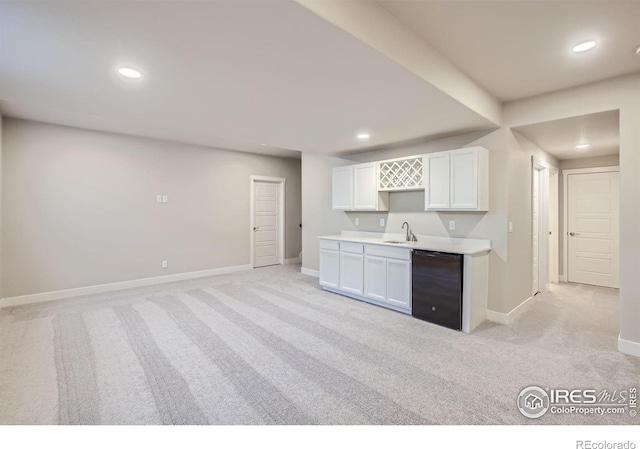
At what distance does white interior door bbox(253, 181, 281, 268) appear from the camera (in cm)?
705

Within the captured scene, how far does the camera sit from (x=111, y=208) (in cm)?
502

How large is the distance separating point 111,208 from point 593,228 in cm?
842

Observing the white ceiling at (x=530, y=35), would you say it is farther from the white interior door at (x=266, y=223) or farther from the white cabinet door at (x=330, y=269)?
the white interior door at (x=266, y=223)

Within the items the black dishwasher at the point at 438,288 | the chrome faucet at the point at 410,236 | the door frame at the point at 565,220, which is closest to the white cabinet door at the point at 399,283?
the black dishwasher at the point at 438,288

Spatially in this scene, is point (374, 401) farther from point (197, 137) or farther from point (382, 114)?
point (197, 137)

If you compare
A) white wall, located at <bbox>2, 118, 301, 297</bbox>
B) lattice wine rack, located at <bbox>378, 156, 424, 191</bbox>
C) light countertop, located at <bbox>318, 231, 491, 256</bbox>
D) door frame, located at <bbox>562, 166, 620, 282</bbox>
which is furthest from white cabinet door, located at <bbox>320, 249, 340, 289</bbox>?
door frame, located at <bbox>562, 166, 620, 282</bbox>

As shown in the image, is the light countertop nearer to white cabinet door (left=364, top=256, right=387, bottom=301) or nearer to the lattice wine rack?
white cabinet door (left=364, top=256, right=387, bottom=301)

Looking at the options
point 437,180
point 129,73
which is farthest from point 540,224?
point 129,73

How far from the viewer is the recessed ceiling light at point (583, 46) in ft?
7.55

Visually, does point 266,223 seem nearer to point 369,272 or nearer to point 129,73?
point 369,272

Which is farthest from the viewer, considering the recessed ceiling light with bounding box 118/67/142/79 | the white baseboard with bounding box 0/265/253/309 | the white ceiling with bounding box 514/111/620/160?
the white baseboard with bounding box 0/265/253/309

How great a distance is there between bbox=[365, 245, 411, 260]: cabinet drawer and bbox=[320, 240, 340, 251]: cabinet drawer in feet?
2.07

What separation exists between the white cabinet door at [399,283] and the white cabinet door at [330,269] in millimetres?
987

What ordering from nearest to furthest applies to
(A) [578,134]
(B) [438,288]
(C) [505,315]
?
1. (B) [438,288]
2. (C) [505,315]
3. (A) [578,134]
